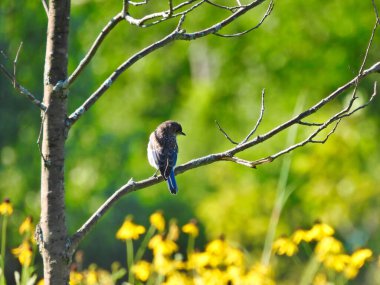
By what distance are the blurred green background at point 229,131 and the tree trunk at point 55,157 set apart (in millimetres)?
5100

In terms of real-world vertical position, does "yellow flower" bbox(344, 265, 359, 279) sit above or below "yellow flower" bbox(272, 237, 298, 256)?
below

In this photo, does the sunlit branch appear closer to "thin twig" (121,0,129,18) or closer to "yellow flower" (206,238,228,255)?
"thin twig" (121,0,129,18)

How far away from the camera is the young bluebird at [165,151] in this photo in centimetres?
530

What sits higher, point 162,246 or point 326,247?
point 326,247

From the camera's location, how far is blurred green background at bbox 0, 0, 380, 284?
541 inches

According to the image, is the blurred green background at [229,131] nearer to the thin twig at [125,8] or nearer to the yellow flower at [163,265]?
the yellow flower at [163,265]

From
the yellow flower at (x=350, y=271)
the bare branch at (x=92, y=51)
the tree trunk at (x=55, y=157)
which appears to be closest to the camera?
the bare branch at (x=92, y=51)

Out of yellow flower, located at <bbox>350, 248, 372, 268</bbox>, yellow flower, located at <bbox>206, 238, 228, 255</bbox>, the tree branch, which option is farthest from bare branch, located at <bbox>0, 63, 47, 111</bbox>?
yellow flower, located at <bbox>350, 248, 372, 268</bbox>

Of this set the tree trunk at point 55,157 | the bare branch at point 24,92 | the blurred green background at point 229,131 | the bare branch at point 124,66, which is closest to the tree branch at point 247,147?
the tree trunk at point 55,157

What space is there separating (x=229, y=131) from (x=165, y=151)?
1546 cm

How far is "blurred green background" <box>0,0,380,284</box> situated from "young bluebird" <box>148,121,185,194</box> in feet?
8.15

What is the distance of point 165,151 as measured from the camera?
5867 millimetres

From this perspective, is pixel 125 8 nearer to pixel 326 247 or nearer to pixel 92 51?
pixel 92 51

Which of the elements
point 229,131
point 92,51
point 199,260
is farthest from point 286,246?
point 229,131
